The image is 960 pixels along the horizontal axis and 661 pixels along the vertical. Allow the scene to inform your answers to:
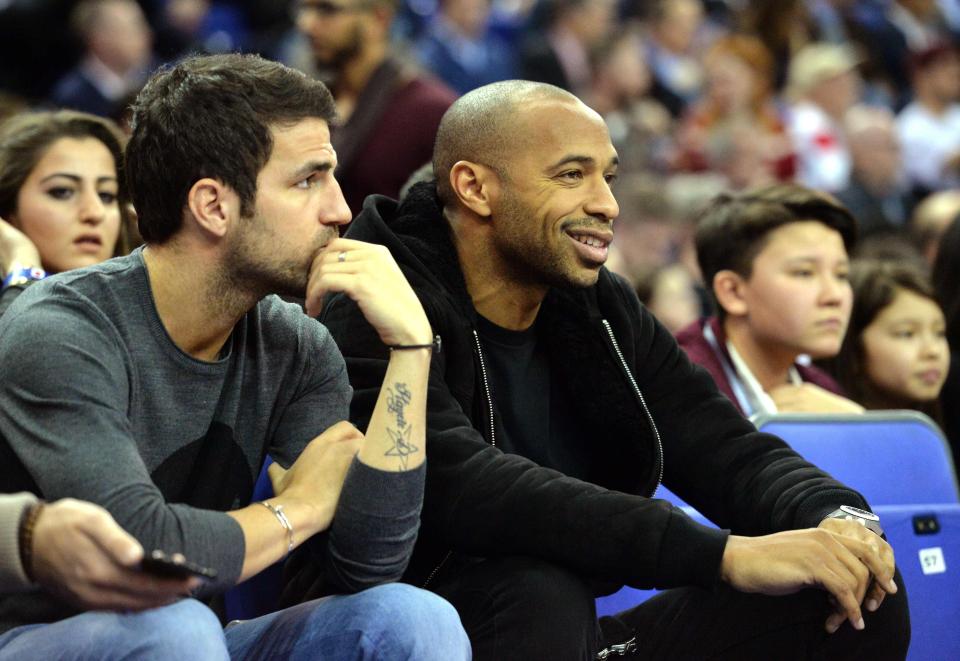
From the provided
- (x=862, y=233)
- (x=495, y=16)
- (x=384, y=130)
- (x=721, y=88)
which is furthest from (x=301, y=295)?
(x=495, y=16)

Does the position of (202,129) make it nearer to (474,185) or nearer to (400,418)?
(400,418)

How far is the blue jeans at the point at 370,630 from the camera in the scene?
226cm

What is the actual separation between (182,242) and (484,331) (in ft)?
2.54

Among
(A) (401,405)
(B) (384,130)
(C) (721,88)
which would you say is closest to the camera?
(A) (401,405)

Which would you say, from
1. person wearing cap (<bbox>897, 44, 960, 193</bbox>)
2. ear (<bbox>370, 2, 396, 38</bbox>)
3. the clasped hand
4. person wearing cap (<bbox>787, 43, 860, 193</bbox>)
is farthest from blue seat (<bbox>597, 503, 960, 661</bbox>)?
person wearing cap (<bbox>897, 44, 960, 193</bbox>)

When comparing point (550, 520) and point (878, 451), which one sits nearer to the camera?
point (550, 520)

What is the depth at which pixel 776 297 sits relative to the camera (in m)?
4.16

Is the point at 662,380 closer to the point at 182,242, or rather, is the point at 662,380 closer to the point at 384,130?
the point at 182,242

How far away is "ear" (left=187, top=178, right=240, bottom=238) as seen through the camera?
2514 millimetres

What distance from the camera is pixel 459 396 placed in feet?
9.37

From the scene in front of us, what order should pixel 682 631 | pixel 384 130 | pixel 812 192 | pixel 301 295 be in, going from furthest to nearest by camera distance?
pixel 384 130, pixel 812 192, pixel 682 631, pixel 301 295

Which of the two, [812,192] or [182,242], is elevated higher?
[812,192]

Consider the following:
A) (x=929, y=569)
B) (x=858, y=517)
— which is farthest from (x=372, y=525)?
(x=929, y=569)

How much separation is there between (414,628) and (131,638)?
1.48 feet
